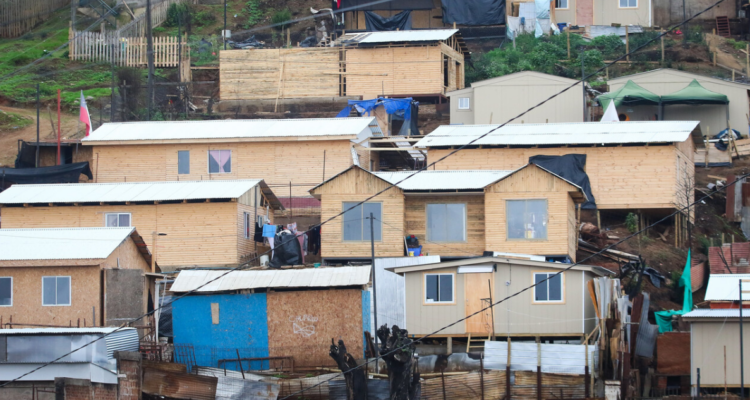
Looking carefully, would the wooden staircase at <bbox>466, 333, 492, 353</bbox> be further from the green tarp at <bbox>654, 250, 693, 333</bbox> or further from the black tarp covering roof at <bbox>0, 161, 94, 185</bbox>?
the black tarp covering roof at <bbox>0, 161, 94, 185</bbox>

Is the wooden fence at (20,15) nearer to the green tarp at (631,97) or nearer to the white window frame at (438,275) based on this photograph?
the green tarp at (631,97)

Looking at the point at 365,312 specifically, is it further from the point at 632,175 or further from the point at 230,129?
the point at 230,129

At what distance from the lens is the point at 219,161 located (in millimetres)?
46094

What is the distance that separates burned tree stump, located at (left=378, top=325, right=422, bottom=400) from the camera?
2611cm

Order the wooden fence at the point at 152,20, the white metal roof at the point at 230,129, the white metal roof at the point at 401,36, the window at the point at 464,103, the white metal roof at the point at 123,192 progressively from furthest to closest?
the wooden fence at the point at 152,20
the white metal roof at the point at 401,36
the window at the point at 464,103
the white metal roof at the point at 230,129
the white metal roof at the point at 123,192

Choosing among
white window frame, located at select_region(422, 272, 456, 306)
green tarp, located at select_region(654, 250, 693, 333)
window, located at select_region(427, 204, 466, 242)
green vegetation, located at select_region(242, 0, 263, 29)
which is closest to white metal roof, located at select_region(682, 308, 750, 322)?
green tarp, located at select_region(654, 250, 693, 333)

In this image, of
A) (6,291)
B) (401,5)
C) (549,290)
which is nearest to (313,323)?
(549,290)

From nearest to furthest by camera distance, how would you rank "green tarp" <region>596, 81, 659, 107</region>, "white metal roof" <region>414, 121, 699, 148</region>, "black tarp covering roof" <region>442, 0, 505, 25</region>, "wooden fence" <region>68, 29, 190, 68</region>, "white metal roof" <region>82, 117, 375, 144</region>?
"white metal roof" <region>414, 121, 699, 148</region>, "white metal roof" <region>82, 117, 375, 144</region>, "green tarp" <region>596, 81, 659, 107</region>, "wooden fence" <region>68, 29, 190, 68</region>, "black tarp covering roof" <region>442, 0, 505, 25</region>

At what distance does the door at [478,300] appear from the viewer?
1229 inches

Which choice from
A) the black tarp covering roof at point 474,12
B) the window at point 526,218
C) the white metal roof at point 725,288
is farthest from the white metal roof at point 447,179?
the black tarp covering roof at point 474,12

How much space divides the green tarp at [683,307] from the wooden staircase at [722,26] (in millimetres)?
35865

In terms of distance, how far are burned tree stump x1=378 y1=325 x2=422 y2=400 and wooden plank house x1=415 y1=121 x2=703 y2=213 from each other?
17.6m

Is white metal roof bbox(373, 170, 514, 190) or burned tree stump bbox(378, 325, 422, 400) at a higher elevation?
white metal roof bbox(373, 170, 514, 190)

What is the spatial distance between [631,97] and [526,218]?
1686 centimetres
